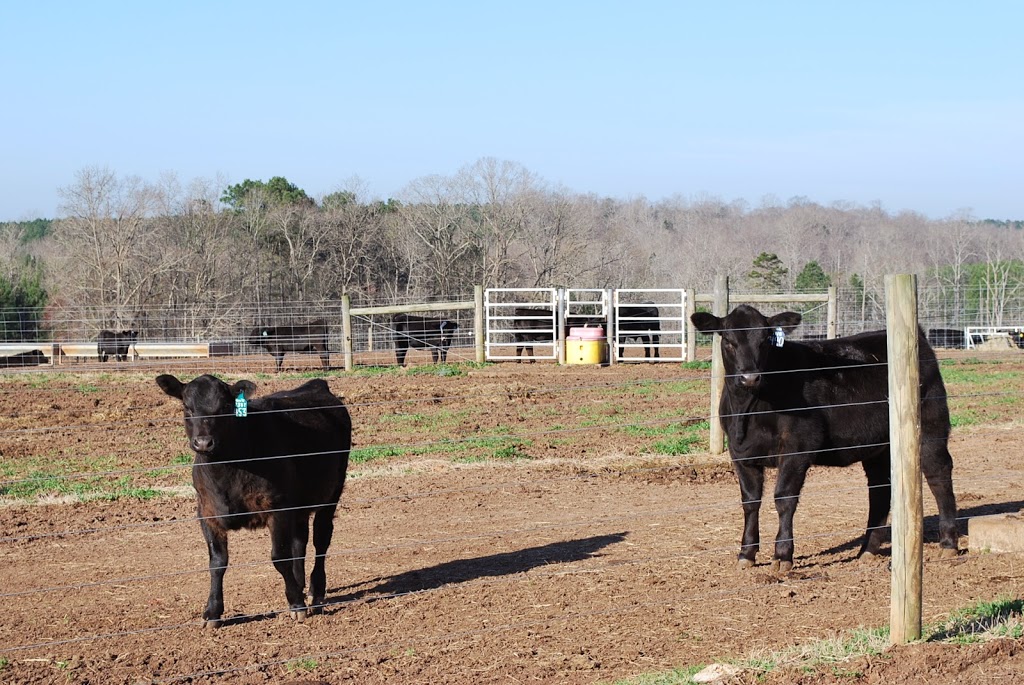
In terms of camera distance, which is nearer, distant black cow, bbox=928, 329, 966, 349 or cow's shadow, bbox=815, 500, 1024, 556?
cow's shadow, bbox=815, 500, 1024, 556

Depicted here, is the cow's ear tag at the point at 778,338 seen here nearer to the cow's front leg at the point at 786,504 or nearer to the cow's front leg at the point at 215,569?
the cow's front leg at the point at 786,504

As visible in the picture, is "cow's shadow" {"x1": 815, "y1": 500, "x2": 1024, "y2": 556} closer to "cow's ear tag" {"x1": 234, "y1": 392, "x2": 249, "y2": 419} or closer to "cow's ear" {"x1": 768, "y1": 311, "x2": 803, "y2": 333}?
"cow's ear" {"x1": 768, "y1": 311, "x2": 803, "y2": 333}

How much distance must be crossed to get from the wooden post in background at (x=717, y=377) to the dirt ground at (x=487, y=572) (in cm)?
35

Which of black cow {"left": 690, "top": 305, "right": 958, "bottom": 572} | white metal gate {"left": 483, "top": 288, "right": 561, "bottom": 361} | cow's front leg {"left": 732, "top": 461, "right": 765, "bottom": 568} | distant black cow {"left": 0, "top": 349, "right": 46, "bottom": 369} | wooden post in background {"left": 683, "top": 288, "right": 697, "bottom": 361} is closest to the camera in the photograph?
cow's front leg {"left": 732, "top": 461, "right": 765, "bottom": 568}

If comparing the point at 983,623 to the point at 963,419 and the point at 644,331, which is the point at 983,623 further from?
the point at 644,331

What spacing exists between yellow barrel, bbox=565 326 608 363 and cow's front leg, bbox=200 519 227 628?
18373 millimetres

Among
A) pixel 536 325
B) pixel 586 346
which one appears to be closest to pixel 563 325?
pixel 586 346

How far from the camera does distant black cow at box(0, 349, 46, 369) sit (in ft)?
82.5

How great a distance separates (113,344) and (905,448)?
2533 centimetres

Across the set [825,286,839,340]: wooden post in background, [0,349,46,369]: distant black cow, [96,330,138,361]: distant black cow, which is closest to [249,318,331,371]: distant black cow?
[96,330,138,361]: distant black cow

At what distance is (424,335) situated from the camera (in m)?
27.7

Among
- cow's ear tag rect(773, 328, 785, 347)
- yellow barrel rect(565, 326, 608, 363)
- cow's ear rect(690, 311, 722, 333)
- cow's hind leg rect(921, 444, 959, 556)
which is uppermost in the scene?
cow's ear rect(690, 311, 722, 333)

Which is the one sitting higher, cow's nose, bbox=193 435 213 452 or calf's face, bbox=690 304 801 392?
calf's face, bbox=690 304 801 392

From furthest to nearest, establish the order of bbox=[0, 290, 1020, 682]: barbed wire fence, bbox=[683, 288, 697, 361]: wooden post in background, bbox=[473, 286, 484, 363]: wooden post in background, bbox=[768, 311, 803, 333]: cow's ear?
bbox=[473, 286, 484, 363]: wooden post in background, bbox=[683, 288, 697, 361]: wooden post in background, bbox=[768, 311, 803, 333]: cow's ear, bbox=[0, 290, 1020, 682]: barbed wire fence
